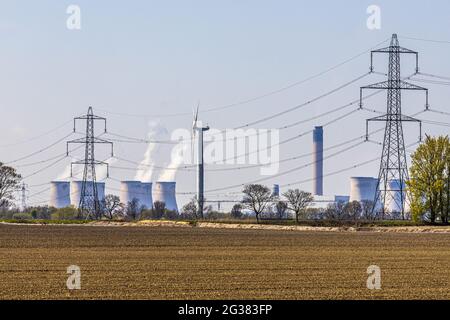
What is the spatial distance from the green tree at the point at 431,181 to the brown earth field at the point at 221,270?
1841 inches

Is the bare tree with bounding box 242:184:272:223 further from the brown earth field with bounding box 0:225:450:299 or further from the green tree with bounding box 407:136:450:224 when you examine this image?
the brown earth field with bounding box 0:225:450:299

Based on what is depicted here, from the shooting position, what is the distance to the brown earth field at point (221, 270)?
106 feet

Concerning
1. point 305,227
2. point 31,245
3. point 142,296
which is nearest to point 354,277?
point 142,296

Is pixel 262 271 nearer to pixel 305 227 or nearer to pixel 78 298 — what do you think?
pixel 78 298

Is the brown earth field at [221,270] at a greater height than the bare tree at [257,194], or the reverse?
the bare tree at [257,194]

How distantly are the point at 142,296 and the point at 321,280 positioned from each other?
813cm

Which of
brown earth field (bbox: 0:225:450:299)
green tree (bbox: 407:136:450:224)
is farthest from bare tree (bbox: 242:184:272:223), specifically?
brown earth field (bbox: 0:225:450:299)

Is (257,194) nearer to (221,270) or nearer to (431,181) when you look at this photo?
(431,181)

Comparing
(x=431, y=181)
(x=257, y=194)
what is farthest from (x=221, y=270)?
(x=257, y=194)

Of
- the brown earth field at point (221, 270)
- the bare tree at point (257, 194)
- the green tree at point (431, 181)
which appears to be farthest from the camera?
the bare tree at point (257, 194)

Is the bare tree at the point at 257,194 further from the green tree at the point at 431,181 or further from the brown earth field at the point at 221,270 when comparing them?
the brown earth field at the point at 221,270

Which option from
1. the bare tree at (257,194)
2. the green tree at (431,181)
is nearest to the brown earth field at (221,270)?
the green tree at (431,181)

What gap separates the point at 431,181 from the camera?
11306cm

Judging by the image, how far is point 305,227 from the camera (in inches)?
4267
